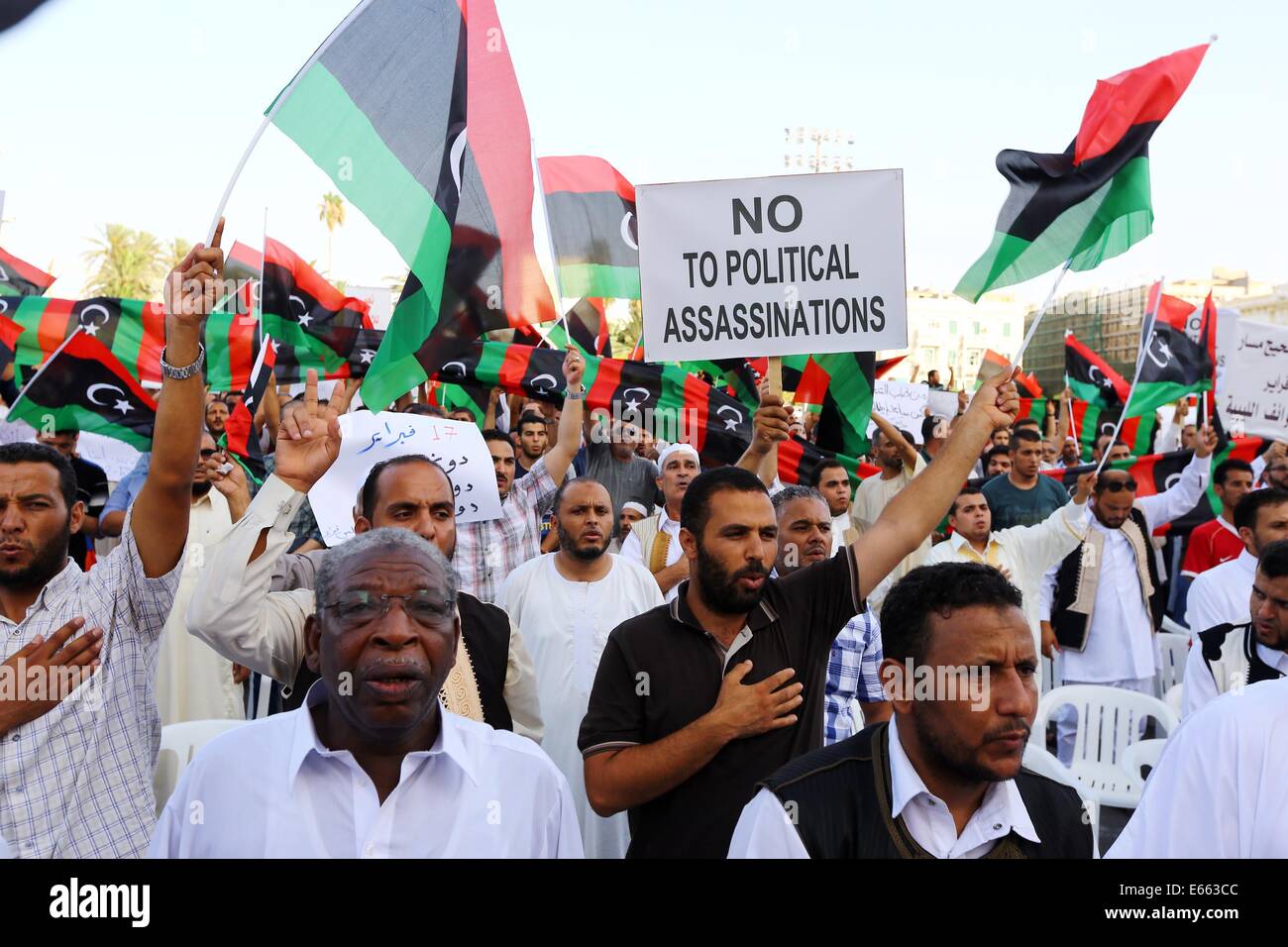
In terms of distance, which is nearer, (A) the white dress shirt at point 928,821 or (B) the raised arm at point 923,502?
(A) the white dress shirt at point 928,821

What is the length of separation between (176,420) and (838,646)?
264 centimetres

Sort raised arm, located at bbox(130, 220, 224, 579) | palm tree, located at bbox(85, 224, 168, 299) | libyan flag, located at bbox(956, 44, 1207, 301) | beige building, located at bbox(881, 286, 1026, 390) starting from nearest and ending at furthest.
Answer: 1. raised arm, located at bbox(130, 220, 224, 579)
2. libyan flag, located at bbox(956, 44, 1207, 301)
3. palm tree, located at bbox(85, 224, 168, 299)
4. beige building, located at bbox(881, 286, 1026, 390)

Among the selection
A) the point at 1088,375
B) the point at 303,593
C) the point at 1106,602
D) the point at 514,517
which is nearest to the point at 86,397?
the point at 514,517

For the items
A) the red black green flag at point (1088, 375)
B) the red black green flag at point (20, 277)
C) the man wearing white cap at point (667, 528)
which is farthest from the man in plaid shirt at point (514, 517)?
the red black green flag at point (1088, 375)

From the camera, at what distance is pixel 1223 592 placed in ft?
18.7

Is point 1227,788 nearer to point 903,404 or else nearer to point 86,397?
point 86,397

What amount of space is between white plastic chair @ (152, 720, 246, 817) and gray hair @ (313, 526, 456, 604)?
1883 mm

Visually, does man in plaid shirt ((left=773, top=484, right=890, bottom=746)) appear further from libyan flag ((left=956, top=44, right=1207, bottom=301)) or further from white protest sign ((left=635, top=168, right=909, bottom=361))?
libyan flag ((left=956, top=44, right=1207, bottom=301))

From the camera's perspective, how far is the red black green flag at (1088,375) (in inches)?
519

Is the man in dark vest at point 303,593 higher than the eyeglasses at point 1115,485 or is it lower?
lower

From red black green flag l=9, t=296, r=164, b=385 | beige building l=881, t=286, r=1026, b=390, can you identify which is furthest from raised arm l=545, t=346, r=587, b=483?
beige building l=881, t=286, r=1026, b=390

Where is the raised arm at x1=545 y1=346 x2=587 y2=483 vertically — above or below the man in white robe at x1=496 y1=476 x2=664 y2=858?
above

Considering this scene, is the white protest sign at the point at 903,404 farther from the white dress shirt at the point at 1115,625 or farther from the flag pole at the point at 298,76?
the flag pole at the point at 298,76

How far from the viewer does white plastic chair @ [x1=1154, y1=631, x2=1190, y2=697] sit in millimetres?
8180
